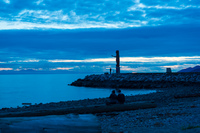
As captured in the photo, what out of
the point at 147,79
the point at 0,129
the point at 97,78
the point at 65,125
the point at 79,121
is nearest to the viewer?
the point at 0,129

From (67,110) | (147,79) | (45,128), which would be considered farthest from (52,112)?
(147,79)

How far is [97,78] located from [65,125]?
50.3m

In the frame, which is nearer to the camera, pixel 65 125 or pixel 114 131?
pixel 65 125

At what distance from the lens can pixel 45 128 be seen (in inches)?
280

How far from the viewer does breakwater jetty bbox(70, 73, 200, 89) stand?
41.6 metres

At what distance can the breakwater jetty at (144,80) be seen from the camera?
4158 centimetres

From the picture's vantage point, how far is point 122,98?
1555cm

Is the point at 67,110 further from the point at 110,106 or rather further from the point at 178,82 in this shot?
the point at 178,82

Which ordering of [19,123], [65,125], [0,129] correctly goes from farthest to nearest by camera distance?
1. [65,125]
2. [19,123]
3. [0,129]

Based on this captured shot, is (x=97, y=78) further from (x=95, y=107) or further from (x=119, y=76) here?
(x=95, y=107)

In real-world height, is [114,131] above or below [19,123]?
below

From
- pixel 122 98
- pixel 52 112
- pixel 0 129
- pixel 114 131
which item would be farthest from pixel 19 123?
pixel 122 98

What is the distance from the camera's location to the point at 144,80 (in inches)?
1907

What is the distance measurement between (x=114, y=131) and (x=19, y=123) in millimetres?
3430
